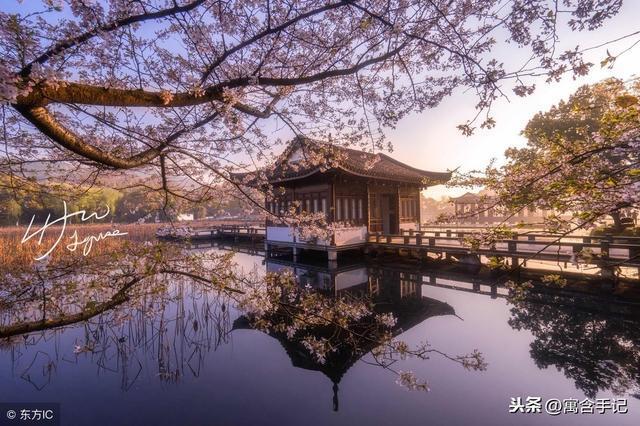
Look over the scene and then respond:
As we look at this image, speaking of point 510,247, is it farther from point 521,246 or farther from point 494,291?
point 494,291

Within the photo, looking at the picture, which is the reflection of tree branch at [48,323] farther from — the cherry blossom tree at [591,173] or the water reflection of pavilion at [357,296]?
the cherry blossom tree at [591,173]

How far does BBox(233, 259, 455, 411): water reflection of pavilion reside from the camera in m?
5.23

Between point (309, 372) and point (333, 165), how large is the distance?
373cm

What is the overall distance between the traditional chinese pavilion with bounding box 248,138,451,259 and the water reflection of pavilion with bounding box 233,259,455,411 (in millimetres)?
1868

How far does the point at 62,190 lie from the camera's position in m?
3.77

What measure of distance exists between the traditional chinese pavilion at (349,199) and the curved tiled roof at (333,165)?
0.05 m

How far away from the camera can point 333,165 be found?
537 centimetres

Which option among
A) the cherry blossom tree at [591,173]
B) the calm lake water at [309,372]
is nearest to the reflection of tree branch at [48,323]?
the calm lake water at [309,372]

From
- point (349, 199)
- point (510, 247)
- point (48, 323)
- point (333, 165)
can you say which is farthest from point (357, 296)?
point (48, 323)

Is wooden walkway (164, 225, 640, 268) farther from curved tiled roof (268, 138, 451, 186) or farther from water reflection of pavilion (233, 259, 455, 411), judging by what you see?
curved tiled roof (268, 138, 451, 186)

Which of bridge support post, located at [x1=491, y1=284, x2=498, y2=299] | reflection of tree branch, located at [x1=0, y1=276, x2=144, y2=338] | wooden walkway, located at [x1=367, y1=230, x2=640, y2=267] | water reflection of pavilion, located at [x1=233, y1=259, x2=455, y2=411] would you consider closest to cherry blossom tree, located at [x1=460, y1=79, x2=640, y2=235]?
water reflection of pavilion, located at [x1=233, y1=259, x2=455, y2=411]

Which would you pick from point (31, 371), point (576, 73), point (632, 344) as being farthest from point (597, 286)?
point (31, 371)

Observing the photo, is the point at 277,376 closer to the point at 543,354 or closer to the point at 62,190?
the point at 62,190

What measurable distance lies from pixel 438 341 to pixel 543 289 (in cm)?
520
